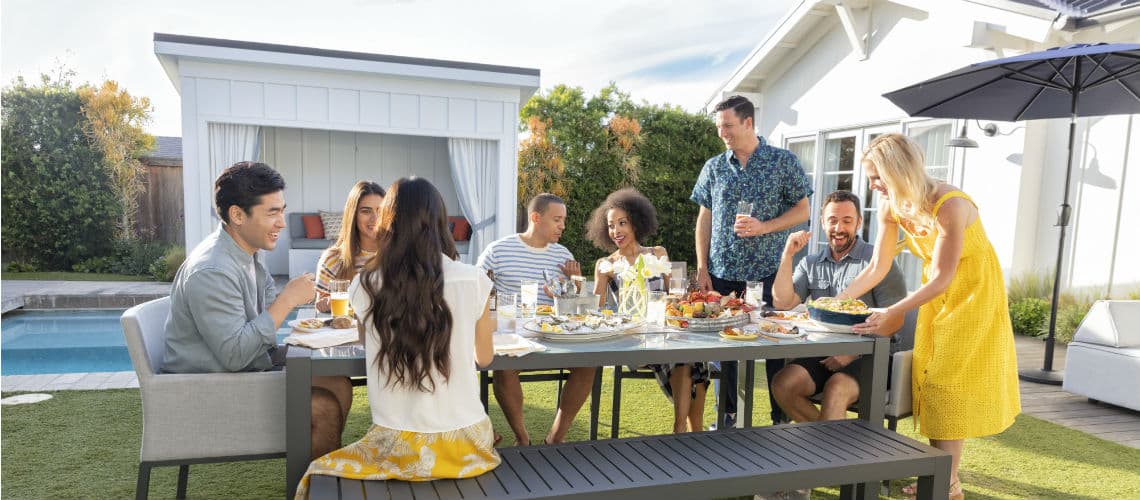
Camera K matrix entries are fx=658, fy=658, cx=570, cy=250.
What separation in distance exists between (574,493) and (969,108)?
4.22m

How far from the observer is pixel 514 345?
6.27ft

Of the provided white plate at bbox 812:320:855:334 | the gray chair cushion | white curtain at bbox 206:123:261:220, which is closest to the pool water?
white curtain at bbox 206:123:261:220

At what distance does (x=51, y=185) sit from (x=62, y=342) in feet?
16.6

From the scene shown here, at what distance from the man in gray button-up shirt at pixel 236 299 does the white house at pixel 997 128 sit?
6.05m

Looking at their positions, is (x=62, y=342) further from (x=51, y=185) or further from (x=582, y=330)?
(x=582, y=330)

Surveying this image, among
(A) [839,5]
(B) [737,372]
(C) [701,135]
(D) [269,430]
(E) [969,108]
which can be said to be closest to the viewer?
(D) [269,430]

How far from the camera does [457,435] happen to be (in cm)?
171

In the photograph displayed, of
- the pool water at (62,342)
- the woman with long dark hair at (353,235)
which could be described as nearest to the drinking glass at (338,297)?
the woman with long dark hair at (353,235)

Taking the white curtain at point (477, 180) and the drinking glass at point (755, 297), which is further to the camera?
the white curtain at point (477, 180)

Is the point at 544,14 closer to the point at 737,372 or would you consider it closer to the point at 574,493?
the point at 737,372

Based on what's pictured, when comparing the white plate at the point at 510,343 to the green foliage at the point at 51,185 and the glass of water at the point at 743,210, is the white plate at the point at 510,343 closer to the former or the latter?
the glass of water at the point at 743,210

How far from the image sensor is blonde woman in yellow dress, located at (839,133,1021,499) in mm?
2223

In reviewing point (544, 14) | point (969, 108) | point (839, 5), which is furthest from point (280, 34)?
point (969, 108)

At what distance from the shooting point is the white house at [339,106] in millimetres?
6766
